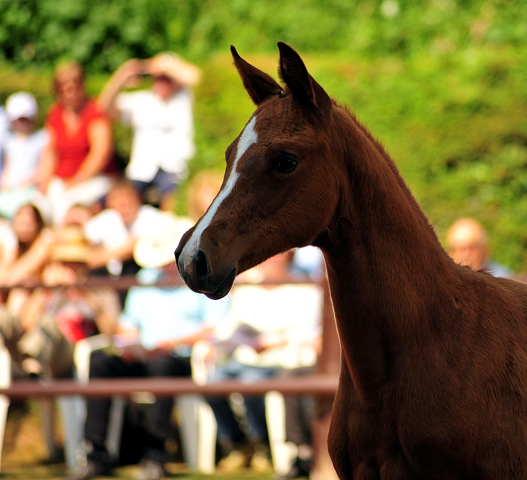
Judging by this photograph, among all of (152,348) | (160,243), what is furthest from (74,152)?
(152,348)

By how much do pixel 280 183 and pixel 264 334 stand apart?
11.3ft

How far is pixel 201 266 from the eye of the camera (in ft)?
7.43

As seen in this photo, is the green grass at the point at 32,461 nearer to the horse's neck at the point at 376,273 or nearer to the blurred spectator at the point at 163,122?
the blurred spectator at the point at 163,122

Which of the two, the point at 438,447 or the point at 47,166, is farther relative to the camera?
the point at 47,166

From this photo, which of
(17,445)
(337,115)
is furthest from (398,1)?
(337,115)

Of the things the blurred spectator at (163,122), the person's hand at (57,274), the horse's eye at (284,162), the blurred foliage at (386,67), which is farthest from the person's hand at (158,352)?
the horse's eye at (284,162)

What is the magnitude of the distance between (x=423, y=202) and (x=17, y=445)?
4.45m

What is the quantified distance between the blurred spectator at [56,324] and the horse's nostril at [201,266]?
11.2 ft

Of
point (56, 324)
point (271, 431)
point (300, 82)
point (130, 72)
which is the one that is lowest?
point (271, 431)

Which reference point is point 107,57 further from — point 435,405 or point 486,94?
point 435,405

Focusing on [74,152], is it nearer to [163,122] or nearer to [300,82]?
[163,122]

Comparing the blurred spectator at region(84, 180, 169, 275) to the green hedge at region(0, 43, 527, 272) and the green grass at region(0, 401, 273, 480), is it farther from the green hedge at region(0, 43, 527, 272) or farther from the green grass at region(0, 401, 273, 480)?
the green hedge at region(0, 43, 527, 272)

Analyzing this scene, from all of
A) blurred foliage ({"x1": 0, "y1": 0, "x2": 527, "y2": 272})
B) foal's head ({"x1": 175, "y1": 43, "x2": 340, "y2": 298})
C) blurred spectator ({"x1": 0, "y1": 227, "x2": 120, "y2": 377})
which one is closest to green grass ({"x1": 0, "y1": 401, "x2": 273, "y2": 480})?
blurred spectator ({"x1": 0, "y1": 227, "x2": 120, "y2": 377})

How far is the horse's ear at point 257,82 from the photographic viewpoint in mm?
2615
